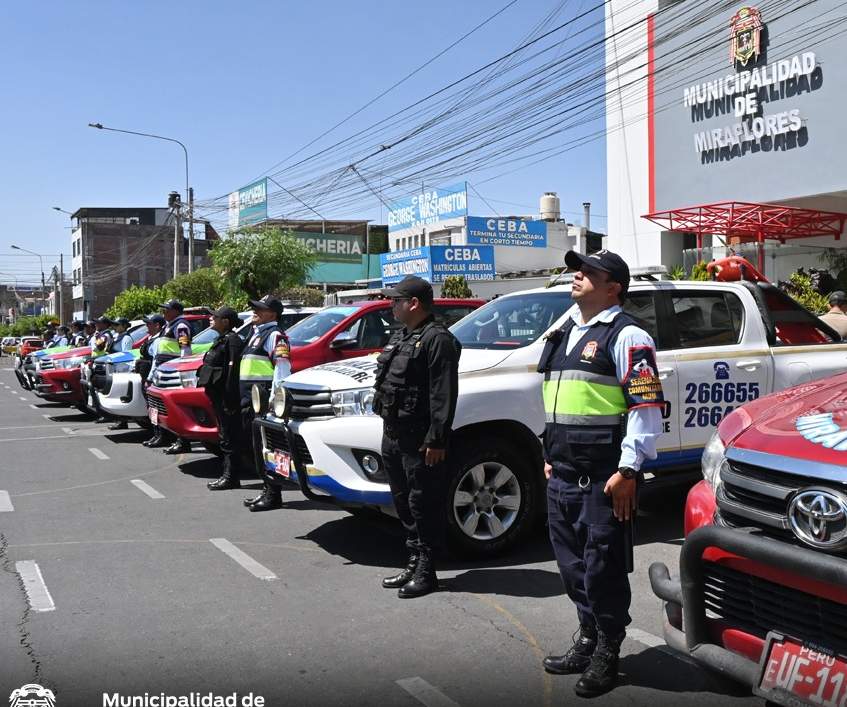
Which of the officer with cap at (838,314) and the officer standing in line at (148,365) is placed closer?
the officer with cap at (838,314)

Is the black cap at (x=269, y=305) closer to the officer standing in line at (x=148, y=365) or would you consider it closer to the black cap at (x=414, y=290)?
the black cap at (x=414, y=290)

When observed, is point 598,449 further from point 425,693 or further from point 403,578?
point 403,578

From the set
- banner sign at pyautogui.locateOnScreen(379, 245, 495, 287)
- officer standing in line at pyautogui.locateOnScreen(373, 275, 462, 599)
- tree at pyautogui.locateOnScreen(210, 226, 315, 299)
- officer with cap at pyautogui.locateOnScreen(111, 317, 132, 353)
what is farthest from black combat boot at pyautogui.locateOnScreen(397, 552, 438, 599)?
banner sign at pyautogui.locateOnScreen(379, 245, 495, 287)

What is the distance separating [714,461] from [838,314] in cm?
726

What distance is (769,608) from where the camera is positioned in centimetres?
291

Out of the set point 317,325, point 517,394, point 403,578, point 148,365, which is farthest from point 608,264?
point 148,365

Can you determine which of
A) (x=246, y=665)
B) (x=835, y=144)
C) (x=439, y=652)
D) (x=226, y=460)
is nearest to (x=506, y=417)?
(x=439, y=652)

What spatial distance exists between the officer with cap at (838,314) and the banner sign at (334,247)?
45462mm

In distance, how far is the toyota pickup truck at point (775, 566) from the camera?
2674 millimetres

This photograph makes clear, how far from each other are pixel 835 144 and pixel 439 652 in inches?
712

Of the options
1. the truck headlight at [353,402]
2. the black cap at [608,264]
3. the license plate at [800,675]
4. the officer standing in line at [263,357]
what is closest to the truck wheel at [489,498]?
the truck headlight at [353,402]

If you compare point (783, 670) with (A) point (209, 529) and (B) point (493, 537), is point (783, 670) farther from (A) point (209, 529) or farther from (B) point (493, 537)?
→ (A) point (209, 529)

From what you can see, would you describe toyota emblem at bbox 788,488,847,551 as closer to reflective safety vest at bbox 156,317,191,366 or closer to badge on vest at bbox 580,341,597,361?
badge on vest at bbox 580,341,597,361

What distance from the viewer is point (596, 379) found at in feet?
12.4
